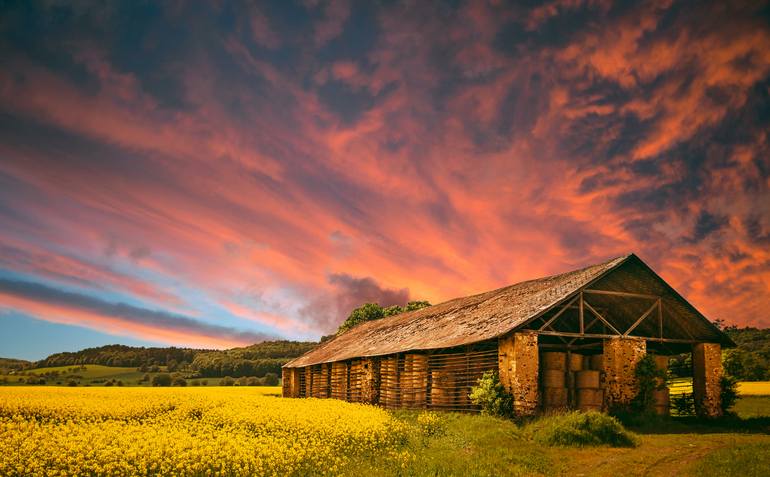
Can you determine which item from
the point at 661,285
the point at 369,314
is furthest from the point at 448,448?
the point at 369,314

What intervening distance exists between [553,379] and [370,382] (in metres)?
11.5

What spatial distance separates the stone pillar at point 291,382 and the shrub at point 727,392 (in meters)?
31.2

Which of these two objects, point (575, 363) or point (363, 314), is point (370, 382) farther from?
point (363, 314)

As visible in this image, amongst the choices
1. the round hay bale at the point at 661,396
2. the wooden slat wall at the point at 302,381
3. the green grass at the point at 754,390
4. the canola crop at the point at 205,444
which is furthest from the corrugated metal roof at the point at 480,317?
the green grass at the point at 754,390

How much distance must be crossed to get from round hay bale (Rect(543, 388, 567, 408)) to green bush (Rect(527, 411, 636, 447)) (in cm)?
450

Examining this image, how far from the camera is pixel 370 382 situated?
97.2 feet

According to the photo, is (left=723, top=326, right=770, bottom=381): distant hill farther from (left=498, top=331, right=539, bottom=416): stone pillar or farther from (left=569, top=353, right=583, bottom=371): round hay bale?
(left=498, top=331, right=539, bottom=416): stone pillar

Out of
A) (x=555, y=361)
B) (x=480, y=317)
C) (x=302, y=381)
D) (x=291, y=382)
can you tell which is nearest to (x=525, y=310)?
(x=555, y=361)

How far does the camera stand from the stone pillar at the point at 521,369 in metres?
19.0

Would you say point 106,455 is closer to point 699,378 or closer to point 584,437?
point 584,437

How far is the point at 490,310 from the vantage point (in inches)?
1005

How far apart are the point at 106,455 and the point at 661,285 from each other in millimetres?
21102

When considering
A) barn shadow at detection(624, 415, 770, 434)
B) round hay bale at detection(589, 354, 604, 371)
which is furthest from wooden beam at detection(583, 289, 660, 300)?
barn shadow at detection(624, 415, 770, 434)

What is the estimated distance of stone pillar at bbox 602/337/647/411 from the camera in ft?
67.6
